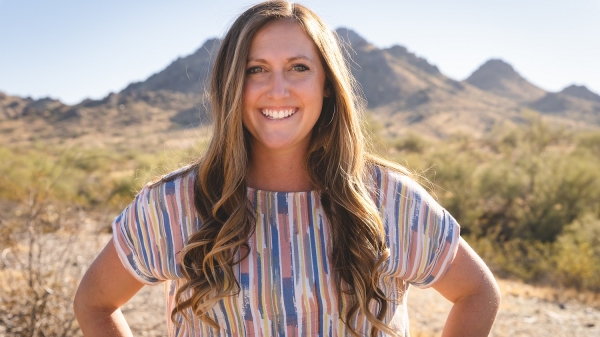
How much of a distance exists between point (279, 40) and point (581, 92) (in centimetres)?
10727

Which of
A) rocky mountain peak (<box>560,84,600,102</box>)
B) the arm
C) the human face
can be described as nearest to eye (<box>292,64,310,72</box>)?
the human face

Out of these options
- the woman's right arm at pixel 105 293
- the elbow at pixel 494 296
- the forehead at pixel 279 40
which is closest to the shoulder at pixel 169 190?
the woman's right arm at pixel 105 293

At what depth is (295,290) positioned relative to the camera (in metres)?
1.36

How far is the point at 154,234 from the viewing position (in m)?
1.37

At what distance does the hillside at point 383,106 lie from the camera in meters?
58.6

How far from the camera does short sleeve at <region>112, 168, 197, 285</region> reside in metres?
1.37

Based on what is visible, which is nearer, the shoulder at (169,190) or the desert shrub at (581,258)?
the shoulder at (169,190)

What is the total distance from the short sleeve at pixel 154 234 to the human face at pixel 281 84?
0.37 metres

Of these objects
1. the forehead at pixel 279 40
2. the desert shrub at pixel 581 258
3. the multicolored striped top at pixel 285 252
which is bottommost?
the desert shrub at pixel 581 258

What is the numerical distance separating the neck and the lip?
0.51ft

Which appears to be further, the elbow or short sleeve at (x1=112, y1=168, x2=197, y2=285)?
the elbow

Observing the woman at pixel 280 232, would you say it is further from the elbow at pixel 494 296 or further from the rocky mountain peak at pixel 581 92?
the rocky mountain peak at pixel 581 92

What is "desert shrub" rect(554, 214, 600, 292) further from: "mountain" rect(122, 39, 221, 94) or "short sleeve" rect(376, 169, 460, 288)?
"mountain" rect(122, 39, 221, 94)

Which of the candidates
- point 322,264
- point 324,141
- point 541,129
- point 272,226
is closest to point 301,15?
Answer: point 324,141
